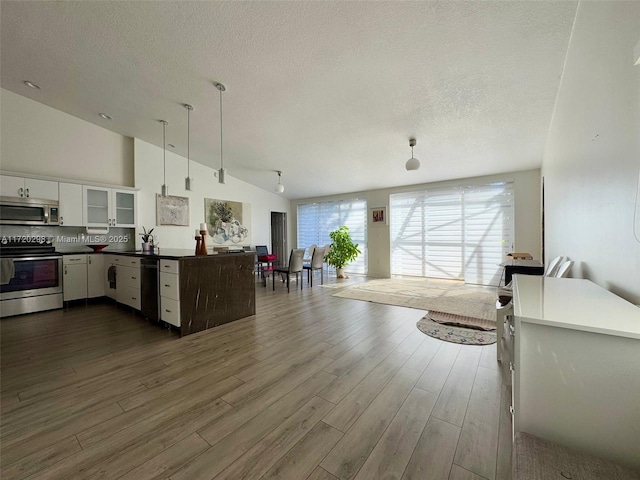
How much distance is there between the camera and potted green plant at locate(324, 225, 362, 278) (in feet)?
22.7

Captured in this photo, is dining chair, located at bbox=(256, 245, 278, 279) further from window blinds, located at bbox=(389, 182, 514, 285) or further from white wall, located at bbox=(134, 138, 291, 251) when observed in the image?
window blinds, located at bbox=(389, 182, 514, 285)

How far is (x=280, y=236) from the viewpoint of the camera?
8.81m

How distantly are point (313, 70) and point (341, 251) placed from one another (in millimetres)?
4688

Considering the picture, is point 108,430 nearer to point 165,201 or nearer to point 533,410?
point 533,410

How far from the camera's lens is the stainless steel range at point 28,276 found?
353 cm

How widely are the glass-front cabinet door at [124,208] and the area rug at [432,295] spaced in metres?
4.17

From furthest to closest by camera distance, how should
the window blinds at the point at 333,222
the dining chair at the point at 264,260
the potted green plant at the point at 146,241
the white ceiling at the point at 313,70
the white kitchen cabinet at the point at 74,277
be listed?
1. the window blinds at the point at 333,222
2. the dining chair at the point at 264,260
3. the potted green plant at the point at 146,241
4. the white kitchen cabinet at the point at 74,277
5. the white ceiling at the point at 313,70

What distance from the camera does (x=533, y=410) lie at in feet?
2.80

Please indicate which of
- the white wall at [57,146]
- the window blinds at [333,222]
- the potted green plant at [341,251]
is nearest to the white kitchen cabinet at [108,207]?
the white wall at [57,146]

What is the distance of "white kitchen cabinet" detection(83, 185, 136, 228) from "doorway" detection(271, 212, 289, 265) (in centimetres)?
430

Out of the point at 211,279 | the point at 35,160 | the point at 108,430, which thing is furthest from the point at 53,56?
the point at 108,430

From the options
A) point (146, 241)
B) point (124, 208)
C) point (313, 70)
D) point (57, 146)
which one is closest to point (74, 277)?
point (146, 241)

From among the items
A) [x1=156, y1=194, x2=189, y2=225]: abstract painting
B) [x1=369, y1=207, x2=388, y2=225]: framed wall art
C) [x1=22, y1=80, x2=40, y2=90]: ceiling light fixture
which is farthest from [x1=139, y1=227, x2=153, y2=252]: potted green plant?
[x1=369, y1=207, x2=388, y2=225]: framed wall art

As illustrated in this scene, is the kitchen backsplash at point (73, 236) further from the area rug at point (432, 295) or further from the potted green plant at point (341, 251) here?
the potted green plant at point (341, 251)
